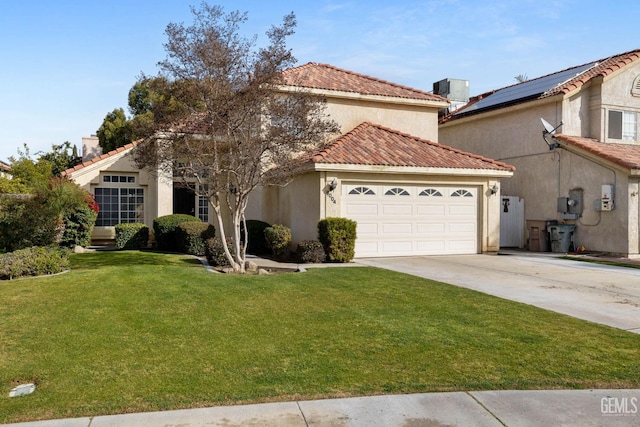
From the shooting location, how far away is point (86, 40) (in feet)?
Result: 44.5

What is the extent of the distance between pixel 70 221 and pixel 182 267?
656 centimetres

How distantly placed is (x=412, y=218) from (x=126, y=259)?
29.1 ft

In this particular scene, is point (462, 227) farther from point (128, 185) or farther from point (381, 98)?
point (128, 185)

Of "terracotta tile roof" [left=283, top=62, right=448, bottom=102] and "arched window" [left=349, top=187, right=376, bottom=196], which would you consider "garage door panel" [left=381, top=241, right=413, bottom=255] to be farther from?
"terracotta tile roof" [left=283, top=62, right=448, bottom=102]

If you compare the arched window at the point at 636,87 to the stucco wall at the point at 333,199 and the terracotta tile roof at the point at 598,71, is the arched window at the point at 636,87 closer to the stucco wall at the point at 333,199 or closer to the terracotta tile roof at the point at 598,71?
the terracotta tile roof at the point at 598,71

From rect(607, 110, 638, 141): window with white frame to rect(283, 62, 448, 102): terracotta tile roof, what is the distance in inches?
248

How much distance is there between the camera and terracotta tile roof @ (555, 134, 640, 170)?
656 inches

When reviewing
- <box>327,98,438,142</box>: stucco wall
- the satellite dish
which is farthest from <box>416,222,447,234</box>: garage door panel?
the satellite dish

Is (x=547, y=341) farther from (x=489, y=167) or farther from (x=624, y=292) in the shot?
(x=489, y=167)

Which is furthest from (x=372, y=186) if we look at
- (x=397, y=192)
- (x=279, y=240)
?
(x=279, y=240)

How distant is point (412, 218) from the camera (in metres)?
16.7

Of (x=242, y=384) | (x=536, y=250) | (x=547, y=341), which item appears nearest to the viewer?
(x=242, y=384)

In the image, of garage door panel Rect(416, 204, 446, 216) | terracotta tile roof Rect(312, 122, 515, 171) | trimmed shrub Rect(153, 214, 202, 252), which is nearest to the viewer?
terracotta tile roof Rect(312, 122, 515, 171)

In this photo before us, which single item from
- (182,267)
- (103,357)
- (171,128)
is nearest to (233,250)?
(182,267)
